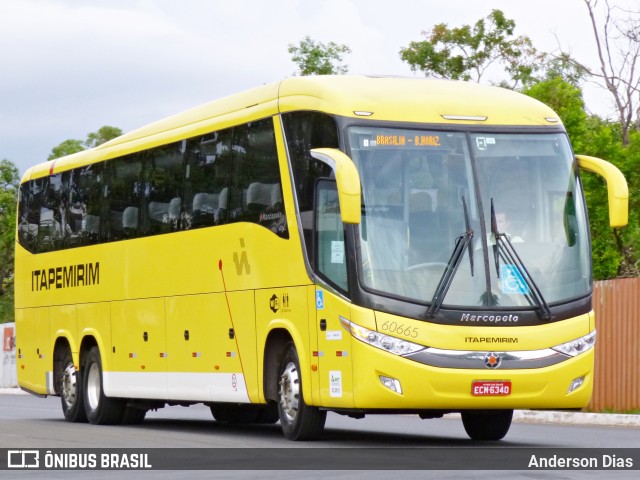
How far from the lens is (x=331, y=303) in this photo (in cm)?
1501

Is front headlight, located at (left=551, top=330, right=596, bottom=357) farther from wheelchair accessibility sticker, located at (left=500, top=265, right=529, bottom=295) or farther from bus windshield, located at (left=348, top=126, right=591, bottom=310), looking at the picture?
wheelchair accessibility sticker, located at (left=500, top=265, right=529, bottom=295)

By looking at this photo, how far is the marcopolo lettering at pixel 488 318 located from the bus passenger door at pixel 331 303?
1116mm

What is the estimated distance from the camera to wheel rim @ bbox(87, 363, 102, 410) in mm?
21847

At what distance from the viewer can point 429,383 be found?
14.4 m

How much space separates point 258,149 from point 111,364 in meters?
5.67

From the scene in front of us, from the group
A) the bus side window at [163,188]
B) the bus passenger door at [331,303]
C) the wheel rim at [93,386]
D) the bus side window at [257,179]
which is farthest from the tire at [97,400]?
the bus passenger door at [331,303]

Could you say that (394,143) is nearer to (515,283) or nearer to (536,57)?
(515,283)

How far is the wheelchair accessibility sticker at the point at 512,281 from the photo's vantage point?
48.6 feet

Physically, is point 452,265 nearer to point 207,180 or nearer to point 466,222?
point 466,222

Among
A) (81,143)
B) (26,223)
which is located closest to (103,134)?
(81,143)

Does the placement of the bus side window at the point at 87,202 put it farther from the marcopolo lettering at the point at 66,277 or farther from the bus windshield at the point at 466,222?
the bus windshield at the point at 466,222

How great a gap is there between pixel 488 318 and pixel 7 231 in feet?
171
